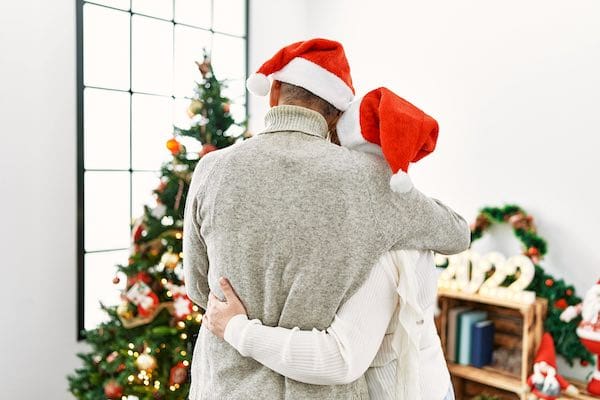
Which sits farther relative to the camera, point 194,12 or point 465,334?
point 194,12

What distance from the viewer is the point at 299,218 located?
102 cm

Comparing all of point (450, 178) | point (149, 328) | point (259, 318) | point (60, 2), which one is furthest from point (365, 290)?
point (60, 2)

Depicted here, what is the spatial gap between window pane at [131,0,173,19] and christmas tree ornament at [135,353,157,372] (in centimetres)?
183

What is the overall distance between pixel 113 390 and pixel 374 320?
1529mm

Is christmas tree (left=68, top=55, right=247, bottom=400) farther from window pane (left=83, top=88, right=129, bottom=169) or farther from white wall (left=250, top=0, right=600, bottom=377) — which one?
Answer: white wall (left=250, top=0, right=600, bottom=377)

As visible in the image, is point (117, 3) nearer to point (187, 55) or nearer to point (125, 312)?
point (187, 55)

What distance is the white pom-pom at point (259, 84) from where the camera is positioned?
1.18m

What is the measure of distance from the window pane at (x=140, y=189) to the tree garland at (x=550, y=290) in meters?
1.82

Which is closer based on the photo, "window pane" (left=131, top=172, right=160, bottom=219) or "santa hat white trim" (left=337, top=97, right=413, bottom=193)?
"santa hat white trim" (left=337, top=97, right=413, bottom=193)

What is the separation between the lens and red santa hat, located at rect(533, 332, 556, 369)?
7.80ft

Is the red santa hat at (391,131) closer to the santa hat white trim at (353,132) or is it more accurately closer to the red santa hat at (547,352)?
the santa hat white trim at (353,132)

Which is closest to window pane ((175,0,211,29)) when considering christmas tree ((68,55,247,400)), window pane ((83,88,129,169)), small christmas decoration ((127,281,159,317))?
window pane ((83,88,129,169))

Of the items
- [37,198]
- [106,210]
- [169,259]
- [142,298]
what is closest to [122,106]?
[106,210]

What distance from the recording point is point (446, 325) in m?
2.78
